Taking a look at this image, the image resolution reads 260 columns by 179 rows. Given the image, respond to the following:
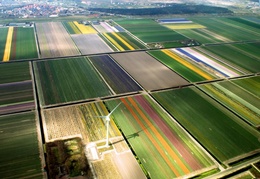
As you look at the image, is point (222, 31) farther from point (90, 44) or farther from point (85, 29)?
point (90, 44)

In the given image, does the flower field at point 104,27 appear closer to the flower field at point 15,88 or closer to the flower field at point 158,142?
the flower field at point 15,88

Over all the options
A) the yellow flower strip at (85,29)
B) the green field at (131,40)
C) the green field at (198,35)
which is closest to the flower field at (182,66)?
the green field at (131,40)

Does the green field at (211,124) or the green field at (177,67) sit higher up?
the green field at (177,67)

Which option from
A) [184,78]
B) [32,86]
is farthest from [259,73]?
[32,86]

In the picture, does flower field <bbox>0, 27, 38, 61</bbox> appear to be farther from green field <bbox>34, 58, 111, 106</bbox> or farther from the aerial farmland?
green field <bbox>34, 58, 111, 106</bbox>

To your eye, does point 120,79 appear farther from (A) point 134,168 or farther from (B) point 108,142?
(A) point 134,168

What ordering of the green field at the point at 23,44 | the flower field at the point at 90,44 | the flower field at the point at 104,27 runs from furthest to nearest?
the flower field at the point at 104,27 < the flower field at the point at 90,44 < the green field at the point at 23,44
